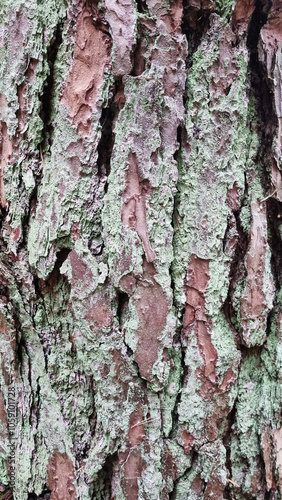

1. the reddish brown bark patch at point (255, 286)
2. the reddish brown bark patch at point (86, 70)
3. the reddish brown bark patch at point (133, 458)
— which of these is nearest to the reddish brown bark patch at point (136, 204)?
the reddish brown bark patch at point (86, 70)

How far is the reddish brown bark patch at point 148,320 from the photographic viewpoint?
810 millimetres

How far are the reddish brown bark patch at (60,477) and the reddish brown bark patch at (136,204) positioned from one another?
0.50m

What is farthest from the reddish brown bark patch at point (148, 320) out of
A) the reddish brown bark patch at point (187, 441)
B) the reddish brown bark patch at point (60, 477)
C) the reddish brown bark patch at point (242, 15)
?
the reddish brown bark patch at point (242, 15)

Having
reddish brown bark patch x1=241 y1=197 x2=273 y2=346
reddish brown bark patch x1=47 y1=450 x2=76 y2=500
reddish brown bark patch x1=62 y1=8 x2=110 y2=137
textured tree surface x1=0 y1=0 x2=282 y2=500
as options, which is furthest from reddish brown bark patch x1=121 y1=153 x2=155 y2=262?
reddish brown bark patch x1=47 y1=450 x2=76 y2=500

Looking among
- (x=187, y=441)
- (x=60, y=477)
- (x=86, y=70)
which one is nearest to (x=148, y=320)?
(x=187, y=441)

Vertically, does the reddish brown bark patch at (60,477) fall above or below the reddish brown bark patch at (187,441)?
below

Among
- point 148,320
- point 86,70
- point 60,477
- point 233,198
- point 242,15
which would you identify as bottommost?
point 60,477

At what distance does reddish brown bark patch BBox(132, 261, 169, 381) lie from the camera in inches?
31.9

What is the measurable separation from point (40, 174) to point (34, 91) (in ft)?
0.62

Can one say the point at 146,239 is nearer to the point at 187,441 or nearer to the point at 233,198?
the point at 233,198

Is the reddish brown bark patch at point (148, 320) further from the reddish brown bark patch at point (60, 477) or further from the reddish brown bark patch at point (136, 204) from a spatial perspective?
the reddish brown bark patch at point (60, 477)

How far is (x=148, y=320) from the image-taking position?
810 mm

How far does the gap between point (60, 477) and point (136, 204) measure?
64 centimetres

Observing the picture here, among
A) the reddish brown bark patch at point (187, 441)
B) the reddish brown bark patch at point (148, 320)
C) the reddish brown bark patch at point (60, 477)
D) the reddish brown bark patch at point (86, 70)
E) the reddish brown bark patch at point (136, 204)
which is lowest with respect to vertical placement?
the reddish brown bark patch at point (60, 477)
